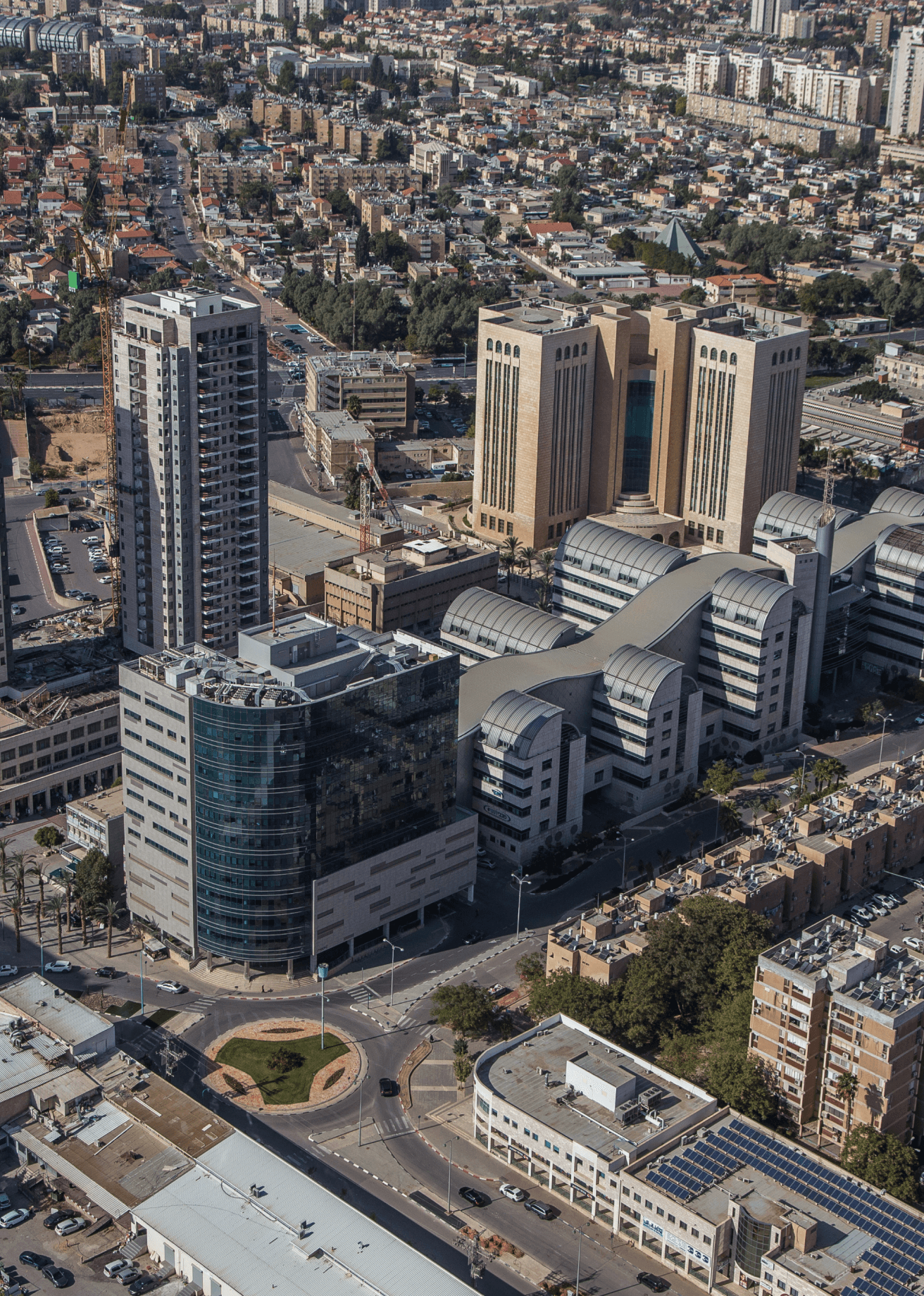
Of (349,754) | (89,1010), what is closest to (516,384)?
(349,754)

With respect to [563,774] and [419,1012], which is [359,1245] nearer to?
[419,1012]

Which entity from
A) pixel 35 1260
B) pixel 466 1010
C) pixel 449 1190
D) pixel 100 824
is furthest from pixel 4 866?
pixel 449 1190

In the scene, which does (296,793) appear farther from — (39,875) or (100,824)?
(39,875)

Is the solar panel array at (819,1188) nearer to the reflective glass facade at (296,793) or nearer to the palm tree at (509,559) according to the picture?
the reflective glass facade at (296,793)

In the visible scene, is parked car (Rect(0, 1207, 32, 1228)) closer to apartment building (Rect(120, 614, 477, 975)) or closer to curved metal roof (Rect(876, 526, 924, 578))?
apartment building (Rect(120, 614, 477, 975))

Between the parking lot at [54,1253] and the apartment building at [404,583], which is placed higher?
the apartment building at [404,583]

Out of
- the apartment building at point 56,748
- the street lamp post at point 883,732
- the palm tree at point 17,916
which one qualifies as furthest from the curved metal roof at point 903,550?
the palm tree at point 17,916
